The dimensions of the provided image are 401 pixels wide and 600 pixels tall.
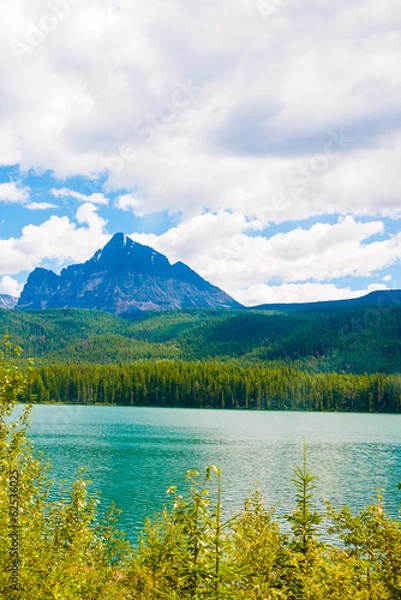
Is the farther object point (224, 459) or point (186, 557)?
point (224, 459)

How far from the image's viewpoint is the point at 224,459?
247 feet

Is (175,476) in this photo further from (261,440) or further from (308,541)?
(308,541)

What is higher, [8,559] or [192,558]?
[192,558]

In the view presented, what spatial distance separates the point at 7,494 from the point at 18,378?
3.48 metres

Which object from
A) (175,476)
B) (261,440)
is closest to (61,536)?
(175,476)

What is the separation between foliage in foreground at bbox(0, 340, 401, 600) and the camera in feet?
41.3

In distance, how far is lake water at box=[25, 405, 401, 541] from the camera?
52.4 metres

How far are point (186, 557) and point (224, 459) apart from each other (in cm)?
6521

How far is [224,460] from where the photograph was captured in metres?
Answer: 74.4

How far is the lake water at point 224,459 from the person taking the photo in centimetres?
5241

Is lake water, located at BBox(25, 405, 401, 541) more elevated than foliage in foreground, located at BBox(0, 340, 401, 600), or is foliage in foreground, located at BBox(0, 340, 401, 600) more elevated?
foliage in foreground, located at BBox(0, 340, 401, 600)

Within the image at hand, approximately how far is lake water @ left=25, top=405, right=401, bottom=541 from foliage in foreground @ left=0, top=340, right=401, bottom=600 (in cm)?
1567

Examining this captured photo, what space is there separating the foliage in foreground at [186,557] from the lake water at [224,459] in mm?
15666

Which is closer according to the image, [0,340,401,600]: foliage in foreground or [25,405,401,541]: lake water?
[0,340,401,600]: foliage in foreground
